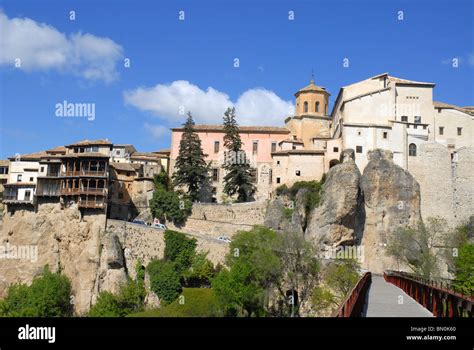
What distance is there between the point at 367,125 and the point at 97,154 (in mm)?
23741

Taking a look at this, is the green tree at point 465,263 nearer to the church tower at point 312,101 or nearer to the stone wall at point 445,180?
the stone wall at point 445,180

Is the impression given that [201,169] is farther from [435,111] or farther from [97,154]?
[435,111]

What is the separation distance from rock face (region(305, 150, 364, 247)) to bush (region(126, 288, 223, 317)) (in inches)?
399

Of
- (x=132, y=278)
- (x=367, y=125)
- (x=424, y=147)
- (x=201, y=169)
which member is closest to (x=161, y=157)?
(x=201, y=169)

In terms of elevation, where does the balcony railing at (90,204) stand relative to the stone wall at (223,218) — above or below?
above

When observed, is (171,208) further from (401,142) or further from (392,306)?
(392,306)

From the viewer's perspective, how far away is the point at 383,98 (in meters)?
51.9

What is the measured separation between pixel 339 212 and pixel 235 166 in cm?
1266

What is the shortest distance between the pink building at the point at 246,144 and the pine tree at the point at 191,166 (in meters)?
2.32

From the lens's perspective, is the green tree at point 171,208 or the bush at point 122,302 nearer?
the bush at point 122,302

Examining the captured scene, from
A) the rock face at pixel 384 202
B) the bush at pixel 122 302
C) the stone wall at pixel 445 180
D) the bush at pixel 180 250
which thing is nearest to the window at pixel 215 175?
the bush at pixel 180 250

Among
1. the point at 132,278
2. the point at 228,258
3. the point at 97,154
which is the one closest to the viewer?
the point at 228,258

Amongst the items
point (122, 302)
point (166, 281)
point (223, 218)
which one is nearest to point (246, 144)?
point (223, 218)

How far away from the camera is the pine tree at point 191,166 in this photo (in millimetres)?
53531
